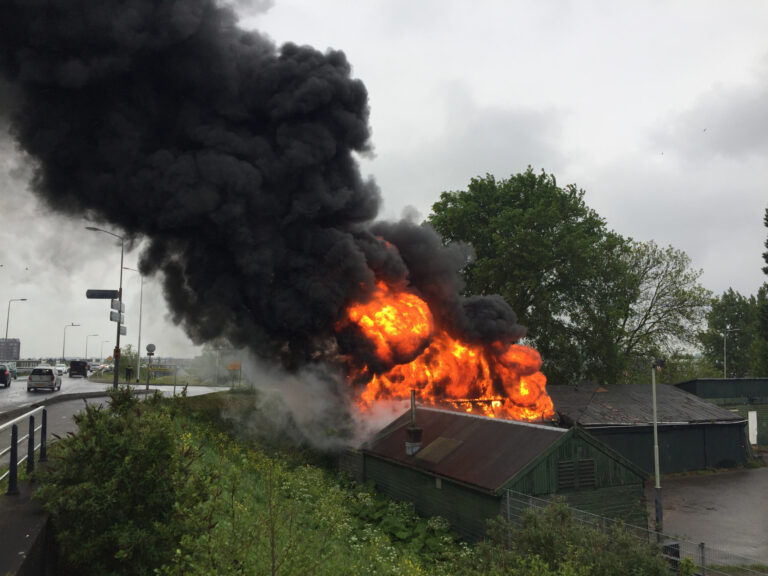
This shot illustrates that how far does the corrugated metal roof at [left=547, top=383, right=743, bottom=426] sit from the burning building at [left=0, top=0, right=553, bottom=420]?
447 inches

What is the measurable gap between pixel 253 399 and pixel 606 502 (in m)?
20.6

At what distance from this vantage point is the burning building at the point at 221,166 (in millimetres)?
21812

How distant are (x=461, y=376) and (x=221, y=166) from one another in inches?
655

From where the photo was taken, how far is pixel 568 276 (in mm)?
38062

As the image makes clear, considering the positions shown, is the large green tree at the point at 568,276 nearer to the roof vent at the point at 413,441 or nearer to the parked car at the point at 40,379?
the roof vent at the point at 413,441

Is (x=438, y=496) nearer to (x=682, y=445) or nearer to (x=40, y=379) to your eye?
(x=682, y=445)

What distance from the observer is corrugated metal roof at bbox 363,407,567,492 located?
1605 centimetres

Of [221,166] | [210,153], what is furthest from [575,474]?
[210,153]

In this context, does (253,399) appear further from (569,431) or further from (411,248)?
(569,431)

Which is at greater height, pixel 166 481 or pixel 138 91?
pixel 138 91

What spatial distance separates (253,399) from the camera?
104 feet

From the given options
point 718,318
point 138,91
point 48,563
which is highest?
point 138,91

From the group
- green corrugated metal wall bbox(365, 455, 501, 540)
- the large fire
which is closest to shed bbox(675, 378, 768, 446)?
the large fire

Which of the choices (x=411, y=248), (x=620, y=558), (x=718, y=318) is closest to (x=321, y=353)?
(x=411, y=248)
